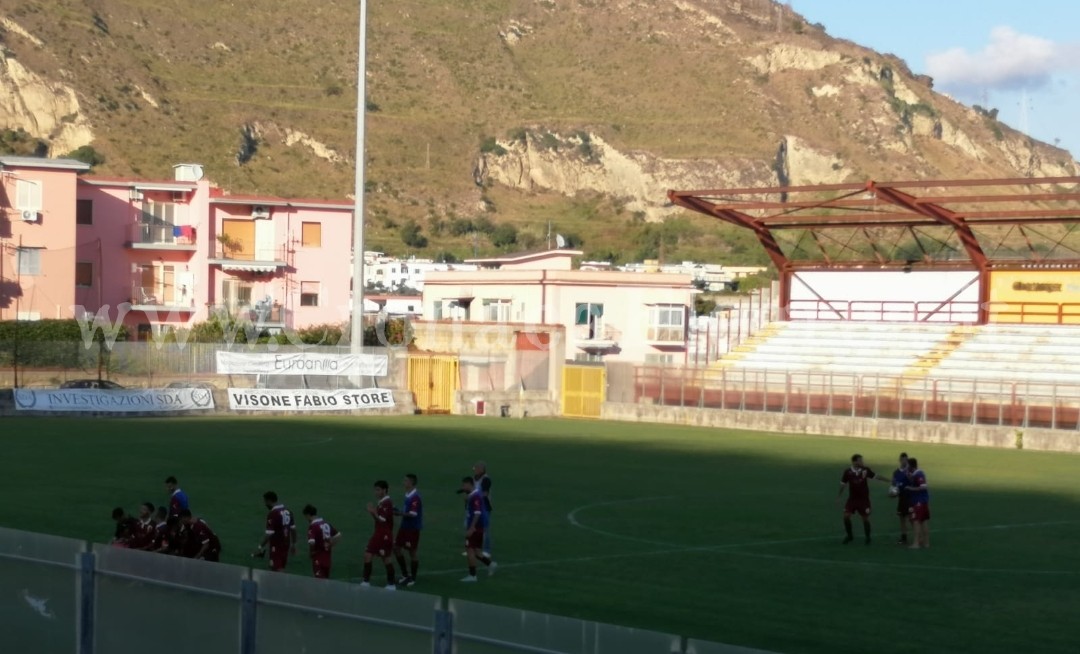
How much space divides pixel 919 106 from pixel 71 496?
552ft

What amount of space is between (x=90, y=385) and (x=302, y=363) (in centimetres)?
822

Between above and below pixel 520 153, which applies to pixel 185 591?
below

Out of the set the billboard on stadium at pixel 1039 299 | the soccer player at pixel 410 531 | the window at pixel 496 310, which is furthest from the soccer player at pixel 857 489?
the window at pixel 496 310

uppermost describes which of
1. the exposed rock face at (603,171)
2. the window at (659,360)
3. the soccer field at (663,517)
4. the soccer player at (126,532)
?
the exposed rock face at (603,171)

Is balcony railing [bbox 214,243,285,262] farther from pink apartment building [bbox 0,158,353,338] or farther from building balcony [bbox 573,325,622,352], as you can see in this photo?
building balcony [bbox 573,325,622,352]

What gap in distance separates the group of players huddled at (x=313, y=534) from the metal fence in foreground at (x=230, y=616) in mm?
4610

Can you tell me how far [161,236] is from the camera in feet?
251

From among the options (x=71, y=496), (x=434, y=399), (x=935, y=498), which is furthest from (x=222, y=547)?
(x=434, y=399)

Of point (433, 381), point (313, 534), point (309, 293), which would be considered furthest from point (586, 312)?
point (313, 534)

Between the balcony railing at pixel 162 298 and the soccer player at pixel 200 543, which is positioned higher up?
the balcony railing at pixel 162 298

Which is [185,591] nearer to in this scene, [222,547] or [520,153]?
[222,547]

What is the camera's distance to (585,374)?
6125cm

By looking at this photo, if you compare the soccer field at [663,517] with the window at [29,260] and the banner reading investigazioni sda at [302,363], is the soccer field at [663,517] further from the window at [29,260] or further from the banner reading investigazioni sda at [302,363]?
the window at [29,260]

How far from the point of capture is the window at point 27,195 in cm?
7100
